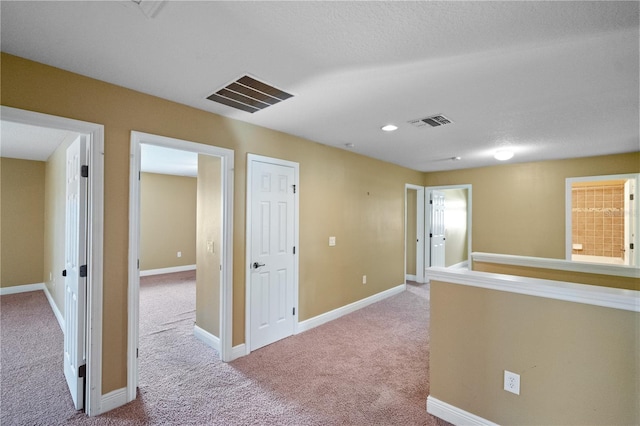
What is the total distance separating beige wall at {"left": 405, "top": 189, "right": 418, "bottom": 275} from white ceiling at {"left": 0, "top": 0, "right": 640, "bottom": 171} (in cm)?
367

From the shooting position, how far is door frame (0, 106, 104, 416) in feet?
6.82

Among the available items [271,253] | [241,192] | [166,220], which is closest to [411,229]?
[271,253]

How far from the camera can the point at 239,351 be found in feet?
9.64

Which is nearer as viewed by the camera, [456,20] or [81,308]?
[456,20]

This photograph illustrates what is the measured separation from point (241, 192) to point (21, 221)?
5200 mm

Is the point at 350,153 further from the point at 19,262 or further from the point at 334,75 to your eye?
the point at 19,262

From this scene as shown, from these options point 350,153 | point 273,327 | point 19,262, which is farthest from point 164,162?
point 273,327

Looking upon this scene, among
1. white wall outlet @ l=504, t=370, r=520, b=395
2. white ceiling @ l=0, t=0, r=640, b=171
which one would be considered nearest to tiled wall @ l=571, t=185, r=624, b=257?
white ceiling @ l=0, t=0, r=640, b=171

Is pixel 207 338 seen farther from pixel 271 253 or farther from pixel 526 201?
pixel 526 201

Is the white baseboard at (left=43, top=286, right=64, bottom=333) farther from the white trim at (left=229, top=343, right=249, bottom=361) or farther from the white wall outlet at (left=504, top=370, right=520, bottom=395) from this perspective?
the white wall outlet at (left=504, top=370, right=520, bottom=395)

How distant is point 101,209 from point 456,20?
2.62 meters

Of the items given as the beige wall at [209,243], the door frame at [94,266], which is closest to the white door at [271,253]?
the beige wall at [209,243]

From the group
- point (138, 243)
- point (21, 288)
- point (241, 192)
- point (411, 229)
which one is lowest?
point (21, 288)

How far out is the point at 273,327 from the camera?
129 inches
